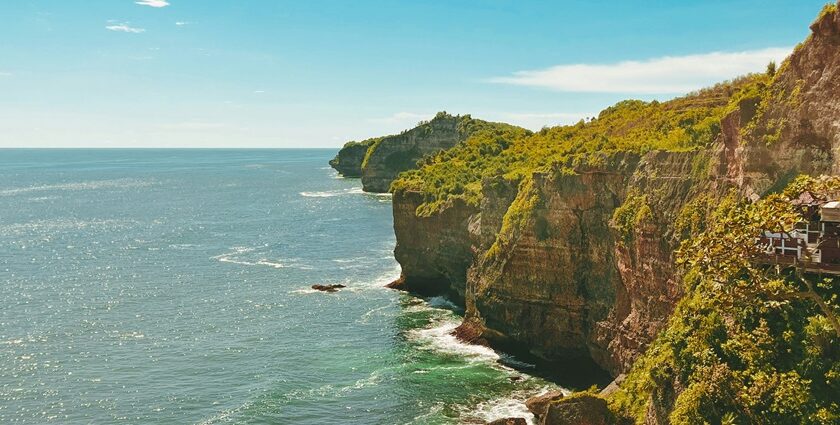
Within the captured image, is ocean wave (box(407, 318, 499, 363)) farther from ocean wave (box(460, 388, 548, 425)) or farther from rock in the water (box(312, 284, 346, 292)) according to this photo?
rock in the water (box(312, 284, 346, 292))

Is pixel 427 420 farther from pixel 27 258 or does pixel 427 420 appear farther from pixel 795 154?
pixel 27 258

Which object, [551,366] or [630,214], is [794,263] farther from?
[551,366]

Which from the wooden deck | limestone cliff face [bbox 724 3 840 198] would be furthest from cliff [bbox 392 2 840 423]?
the wooden deck

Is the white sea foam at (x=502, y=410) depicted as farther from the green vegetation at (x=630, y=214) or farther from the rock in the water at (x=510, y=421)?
the green vegetation at (x=630, y=214)

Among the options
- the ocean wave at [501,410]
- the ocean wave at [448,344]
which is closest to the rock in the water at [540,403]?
the ocean wave at [501,410]

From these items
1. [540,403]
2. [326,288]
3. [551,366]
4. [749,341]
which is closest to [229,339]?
[326,288]
